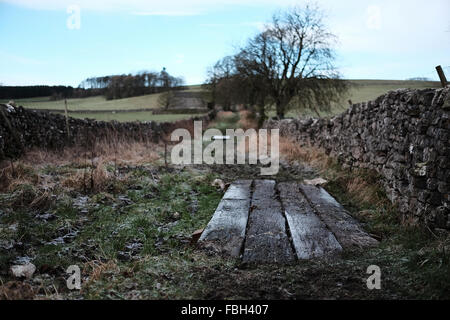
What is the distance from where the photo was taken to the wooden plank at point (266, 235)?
3.51 m

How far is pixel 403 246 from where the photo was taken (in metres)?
3.66

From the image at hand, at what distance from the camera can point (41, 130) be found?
30.7 ft

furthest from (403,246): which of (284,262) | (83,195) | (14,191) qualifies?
(14,191)

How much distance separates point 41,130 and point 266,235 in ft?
25.8

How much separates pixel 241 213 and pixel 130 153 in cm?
617

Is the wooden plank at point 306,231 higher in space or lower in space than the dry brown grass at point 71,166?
lower

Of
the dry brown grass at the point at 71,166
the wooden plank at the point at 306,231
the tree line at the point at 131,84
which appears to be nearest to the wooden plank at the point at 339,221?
the wooden plank at the point at 306,231

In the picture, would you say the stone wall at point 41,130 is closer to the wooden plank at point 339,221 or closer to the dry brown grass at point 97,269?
the dry brown grass at point 97,269

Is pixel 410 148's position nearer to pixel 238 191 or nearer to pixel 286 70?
pixel 238 191

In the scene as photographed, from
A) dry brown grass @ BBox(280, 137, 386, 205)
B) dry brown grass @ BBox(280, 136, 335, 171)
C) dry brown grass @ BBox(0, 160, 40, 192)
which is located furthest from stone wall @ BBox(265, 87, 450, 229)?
dry brown grass @ BBox(0, 160, 40, 192)

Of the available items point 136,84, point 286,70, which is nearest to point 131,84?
point 136,84

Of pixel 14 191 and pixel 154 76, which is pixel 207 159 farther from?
pixel 154 76

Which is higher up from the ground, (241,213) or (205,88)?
(205,88)
